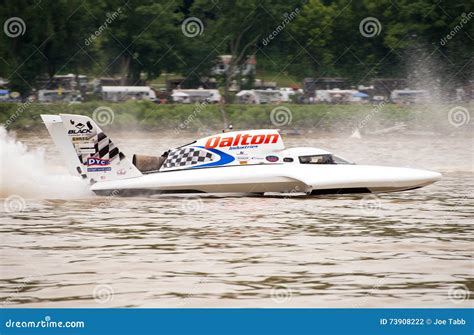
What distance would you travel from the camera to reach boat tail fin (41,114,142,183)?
59.7 feet

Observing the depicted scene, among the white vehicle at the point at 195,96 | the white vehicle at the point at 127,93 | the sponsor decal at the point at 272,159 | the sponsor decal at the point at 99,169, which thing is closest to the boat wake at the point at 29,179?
the sponsor decal at the point at 99,169

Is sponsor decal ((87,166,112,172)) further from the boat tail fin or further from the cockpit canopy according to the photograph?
the cockpit canopy

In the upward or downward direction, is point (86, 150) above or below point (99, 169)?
above

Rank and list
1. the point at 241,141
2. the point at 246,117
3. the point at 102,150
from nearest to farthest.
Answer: the point at 102,150 < the point at 241,141 < the point at 246,117

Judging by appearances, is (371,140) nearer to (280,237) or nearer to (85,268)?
(280,237)

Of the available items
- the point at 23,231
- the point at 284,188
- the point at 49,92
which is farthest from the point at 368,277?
the point at 49,92

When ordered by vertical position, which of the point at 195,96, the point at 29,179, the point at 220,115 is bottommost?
the point at 29,179

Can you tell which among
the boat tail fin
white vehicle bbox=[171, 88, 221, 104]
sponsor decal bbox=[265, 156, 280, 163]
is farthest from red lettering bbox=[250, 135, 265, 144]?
white vehicle bbox=[171, 88, 221, 104]

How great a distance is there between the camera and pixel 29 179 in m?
19.9

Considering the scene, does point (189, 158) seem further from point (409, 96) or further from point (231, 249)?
point (409, 96)

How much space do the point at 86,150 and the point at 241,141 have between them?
10.1 feet

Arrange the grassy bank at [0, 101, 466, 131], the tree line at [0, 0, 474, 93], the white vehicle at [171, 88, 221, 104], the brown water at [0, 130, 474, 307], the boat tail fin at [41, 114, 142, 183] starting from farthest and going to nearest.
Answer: the white vehicle at [171, 88, 221, 104], the tree line at [0, 0, 474, 93], the grassy bank at [0, 101, 466, 131], the boat tail fin at [41, 114, 142, 183], the brown water at [0, 130, 474, 307]

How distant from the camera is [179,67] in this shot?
44.4 m

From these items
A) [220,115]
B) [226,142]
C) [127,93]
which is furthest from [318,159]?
[127,93]
